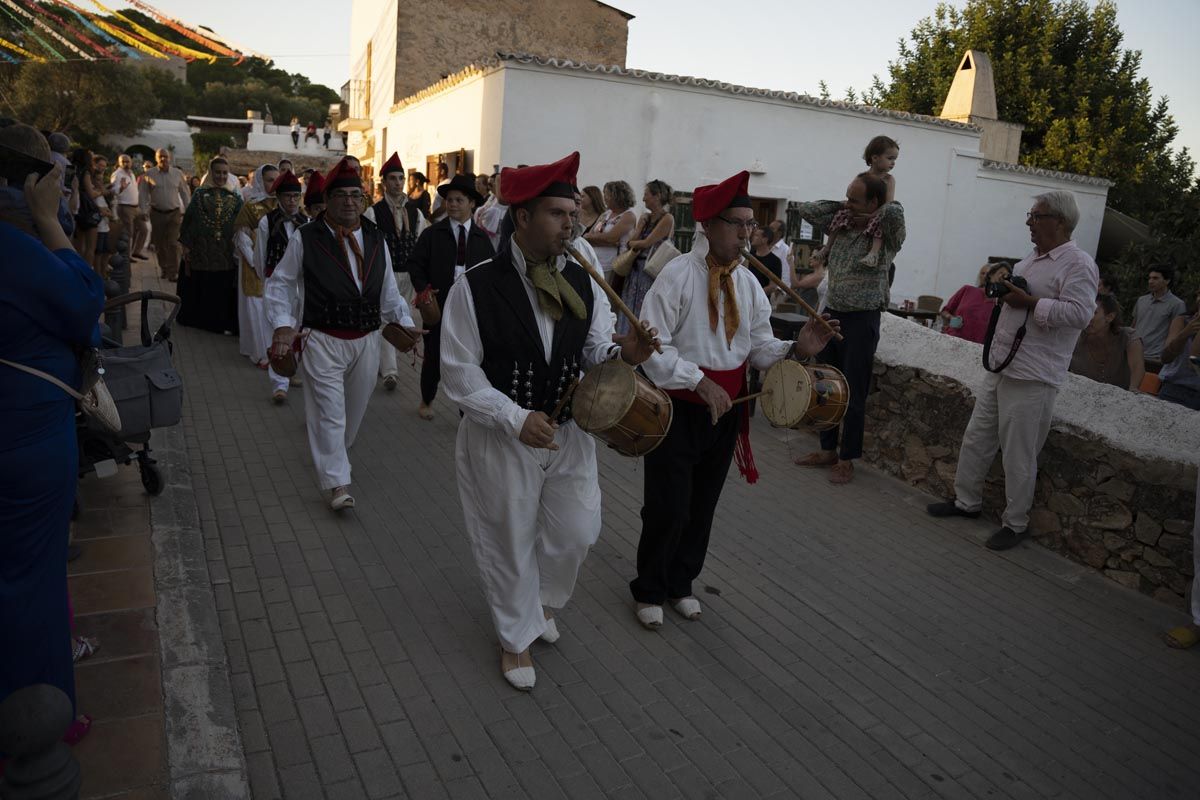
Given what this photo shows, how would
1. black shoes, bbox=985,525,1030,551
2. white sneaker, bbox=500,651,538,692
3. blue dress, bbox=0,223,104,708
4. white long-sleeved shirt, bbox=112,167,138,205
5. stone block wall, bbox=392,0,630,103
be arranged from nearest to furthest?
blue dress, bbox=0,223,104,708 → white sneaker, bbox=500,651,538,692 → black shoes, bbox=985,525,1030,551 → white long-sleeved shirt, bbox=112,167,138,205 → stone block wall, bbox=392,0,630,103

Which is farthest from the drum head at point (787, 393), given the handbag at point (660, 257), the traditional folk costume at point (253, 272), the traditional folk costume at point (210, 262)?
the traditional folk costume at point (210, 262)

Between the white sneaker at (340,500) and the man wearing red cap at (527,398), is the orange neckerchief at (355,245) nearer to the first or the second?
the white sneaker at (340,500)

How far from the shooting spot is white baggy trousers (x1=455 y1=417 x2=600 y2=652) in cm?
360

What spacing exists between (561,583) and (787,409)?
1.44 meters

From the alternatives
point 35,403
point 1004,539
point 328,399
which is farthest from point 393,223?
point 35,403

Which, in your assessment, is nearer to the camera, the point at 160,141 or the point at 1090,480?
the point at 1090,480

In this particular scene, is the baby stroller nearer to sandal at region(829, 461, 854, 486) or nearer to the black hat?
the black hat

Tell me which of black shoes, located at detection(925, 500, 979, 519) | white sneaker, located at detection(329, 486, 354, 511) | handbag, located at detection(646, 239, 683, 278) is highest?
handbag, located at detection(646, 239, 683, 278)

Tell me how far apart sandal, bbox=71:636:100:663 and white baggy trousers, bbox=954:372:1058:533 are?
516 centimetres

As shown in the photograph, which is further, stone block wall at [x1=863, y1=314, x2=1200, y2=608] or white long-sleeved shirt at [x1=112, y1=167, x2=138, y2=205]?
white long-sleeved shirt at [x1=112, y1=167, x2=138, y2=205]

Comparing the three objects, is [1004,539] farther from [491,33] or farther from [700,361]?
[491,33]

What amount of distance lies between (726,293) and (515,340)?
1253 mm

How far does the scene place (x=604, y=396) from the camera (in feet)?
11.5

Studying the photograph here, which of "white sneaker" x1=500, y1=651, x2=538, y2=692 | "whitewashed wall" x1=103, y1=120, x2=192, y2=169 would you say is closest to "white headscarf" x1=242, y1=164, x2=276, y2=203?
"white sneaker" x1=500, y1=651, x2=538, y2=692
